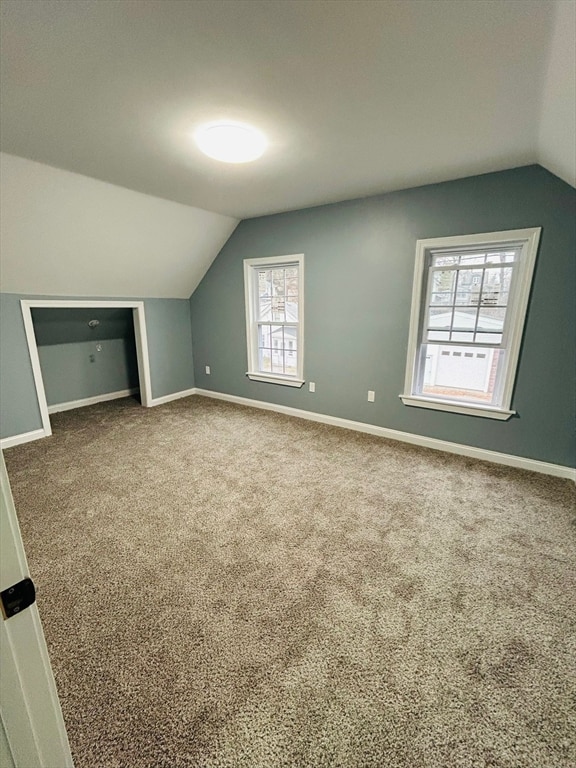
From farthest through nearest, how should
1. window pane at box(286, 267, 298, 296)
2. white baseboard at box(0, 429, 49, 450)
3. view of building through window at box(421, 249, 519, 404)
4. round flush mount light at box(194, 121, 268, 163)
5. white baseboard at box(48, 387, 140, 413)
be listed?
white baseboard at box(48, 387, 140, 413) → window pane at box(286, 267, 298, 296) → white baseboard at box(0, 429, 49, 450) → view of building through window at box(421, 249, 519, 404) → round flush mount light at box(194, 121, 268, 163)

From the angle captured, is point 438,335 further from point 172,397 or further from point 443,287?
point 172,397

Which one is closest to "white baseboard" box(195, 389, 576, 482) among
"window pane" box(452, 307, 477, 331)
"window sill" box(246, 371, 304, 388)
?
"window sill" box(246, 371, 304, 388)

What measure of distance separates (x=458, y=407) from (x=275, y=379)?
217 cm

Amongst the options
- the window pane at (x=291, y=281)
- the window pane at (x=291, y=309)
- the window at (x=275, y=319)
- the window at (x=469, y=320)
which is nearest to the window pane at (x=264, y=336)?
the window at (x=275, y=319)

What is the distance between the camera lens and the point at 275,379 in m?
4.31

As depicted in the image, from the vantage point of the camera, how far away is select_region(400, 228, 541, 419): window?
2.72 m

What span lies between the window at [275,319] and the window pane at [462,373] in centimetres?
147

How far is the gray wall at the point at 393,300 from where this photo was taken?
2.54m

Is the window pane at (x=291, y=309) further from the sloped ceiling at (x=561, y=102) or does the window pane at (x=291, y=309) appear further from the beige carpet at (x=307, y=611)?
the sloped ceiling at (x=561, y=102)

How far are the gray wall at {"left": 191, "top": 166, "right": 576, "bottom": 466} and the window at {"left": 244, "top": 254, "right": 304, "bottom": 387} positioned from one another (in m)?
0.11

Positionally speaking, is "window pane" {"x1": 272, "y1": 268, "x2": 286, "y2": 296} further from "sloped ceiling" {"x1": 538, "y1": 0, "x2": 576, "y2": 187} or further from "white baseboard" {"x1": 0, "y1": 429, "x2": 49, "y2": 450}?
"white baseboard" {"x1": 0, "y1": 429, "x2": 49, "y2": 450}

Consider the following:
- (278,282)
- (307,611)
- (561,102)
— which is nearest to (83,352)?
(278,282)

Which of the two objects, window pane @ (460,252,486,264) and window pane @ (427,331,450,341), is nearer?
window pane @ (460,252,486,264)

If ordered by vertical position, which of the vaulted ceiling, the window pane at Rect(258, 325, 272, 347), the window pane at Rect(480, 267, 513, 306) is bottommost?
the window pane at Rect(258, 325, 272, 347)
